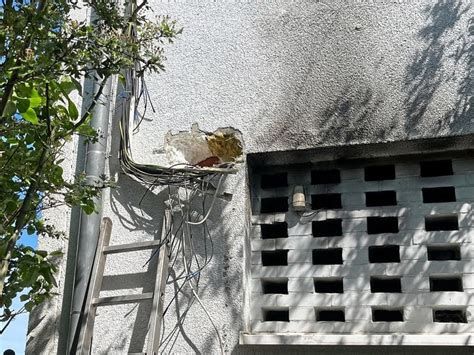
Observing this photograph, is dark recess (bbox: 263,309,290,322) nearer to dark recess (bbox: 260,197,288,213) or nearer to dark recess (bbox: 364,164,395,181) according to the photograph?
dark recess (bbox: 260,197,288,213)

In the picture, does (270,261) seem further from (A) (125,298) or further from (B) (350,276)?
(A) (125,298)

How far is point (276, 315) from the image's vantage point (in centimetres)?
470

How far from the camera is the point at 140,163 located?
5094 millimetres

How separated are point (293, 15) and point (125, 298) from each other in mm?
2613

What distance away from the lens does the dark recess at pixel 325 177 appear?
4.87 meters

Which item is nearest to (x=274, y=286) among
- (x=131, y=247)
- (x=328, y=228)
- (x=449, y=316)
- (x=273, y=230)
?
(x=273, y=230)

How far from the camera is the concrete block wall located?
4.36 metres

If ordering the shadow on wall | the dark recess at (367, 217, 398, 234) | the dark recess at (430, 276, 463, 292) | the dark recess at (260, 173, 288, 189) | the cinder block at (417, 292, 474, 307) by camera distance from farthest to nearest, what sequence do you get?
the dark recess at (260, 173, 288, 189)
the dark recess at (367, 217, 398, 234)
the shadow on wall
the dark recess at (430, 276, 463, 292)
the cinder block at (417, 292, 474, 307)

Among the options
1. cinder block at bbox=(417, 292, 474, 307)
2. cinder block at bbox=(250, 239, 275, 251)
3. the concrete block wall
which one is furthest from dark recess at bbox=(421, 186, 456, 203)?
cinder block at bbox=(250, 239, 275, 251)

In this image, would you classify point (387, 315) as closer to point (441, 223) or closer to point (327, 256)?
point (327, 256)

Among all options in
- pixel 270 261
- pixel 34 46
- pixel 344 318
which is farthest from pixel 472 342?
pixel 34 46

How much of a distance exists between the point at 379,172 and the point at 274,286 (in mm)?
1181

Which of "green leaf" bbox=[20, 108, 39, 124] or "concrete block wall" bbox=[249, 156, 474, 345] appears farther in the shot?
"concrete block wall" bbox=[249, 156, 474, 345]

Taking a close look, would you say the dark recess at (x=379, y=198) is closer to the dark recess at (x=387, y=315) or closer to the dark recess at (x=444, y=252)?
the dark recess at (x=444, y=252)
